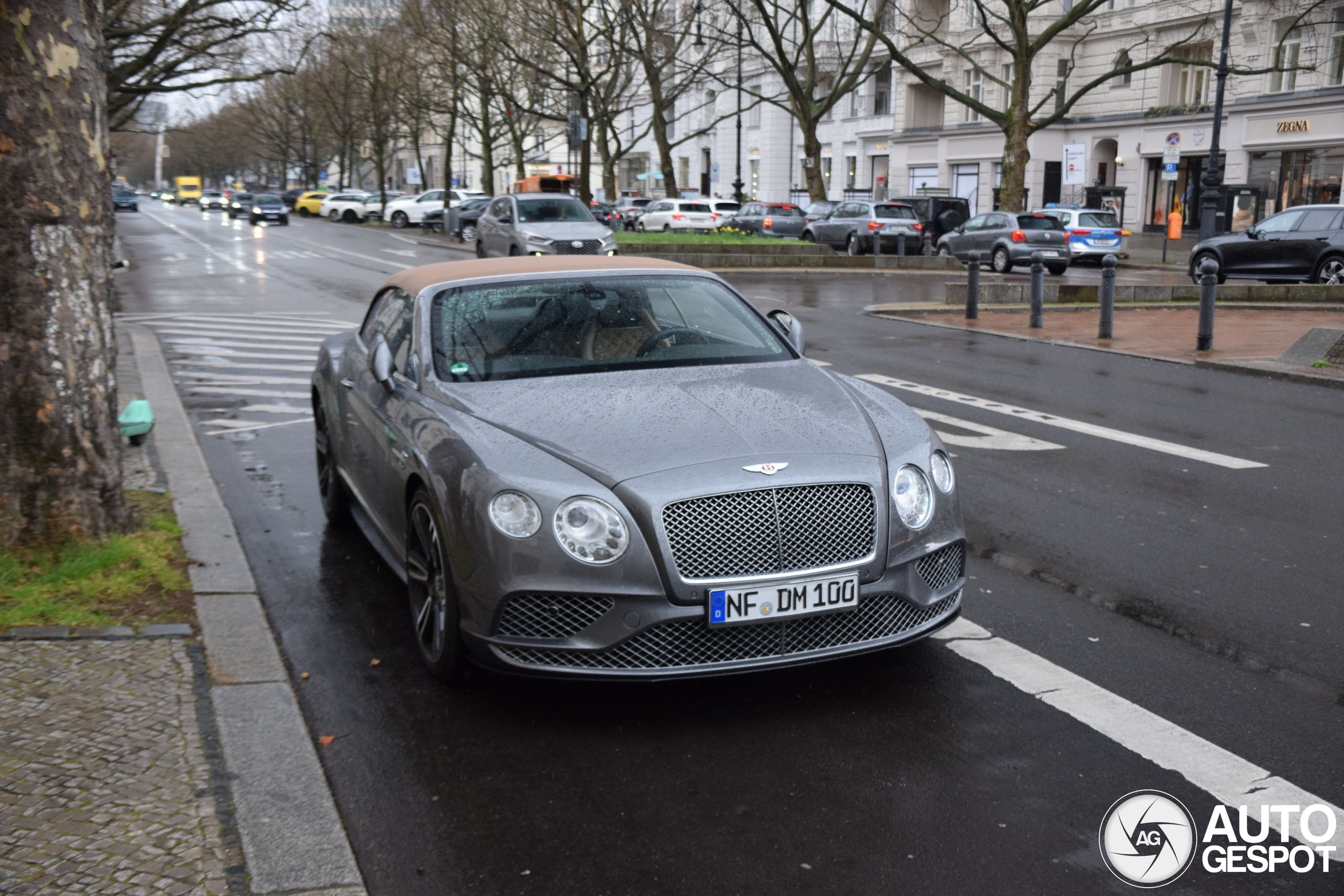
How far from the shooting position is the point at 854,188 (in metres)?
66.3

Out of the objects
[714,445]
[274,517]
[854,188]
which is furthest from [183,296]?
[854,188]

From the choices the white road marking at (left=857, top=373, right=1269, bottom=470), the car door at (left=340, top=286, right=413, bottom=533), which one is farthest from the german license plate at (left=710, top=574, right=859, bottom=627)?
the white road marking at (left=857, top=373, right=1269, bottom=470)

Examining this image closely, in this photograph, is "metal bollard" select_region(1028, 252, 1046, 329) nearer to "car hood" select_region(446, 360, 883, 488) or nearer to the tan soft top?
the tan soft top

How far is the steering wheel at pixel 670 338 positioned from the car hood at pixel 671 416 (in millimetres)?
218

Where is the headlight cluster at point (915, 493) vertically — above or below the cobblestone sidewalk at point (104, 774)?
above

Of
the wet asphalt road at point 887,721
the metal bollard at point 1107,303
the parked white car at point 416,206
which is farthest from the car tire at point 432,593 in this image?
the parked white car at point 416,206

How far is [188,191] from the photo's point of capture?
5108 inches

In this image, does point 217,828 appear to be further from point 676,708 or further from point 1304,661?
point 1304,661

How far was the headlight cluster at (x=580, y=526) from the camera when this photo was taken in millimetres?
4223

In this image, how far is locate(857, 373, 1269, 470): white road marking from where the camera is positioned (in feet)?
28.8

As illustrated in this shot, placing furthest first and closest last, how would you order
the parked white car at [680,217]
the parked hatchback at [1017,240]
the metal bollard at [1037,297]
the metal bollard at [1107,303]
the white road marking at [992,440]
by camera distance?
the parked white car at [680,217], the parked hatchback at [1017,240], the metal bollard at [1037,297], the metal bollard at [1107,303], the white road marking at [992,440]

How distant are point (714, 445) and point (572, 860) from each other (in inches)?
59.6

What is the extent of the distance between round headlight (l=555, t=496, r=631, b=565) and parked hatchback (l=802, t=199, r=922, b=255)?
32.2 m

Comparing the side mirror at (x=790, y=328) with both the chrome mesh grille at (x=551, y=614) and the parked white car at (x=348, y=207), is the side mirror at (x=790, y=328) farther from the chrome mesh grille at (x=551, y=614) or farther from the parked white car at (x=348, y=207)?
the parked white car at (x=348, y=207)
